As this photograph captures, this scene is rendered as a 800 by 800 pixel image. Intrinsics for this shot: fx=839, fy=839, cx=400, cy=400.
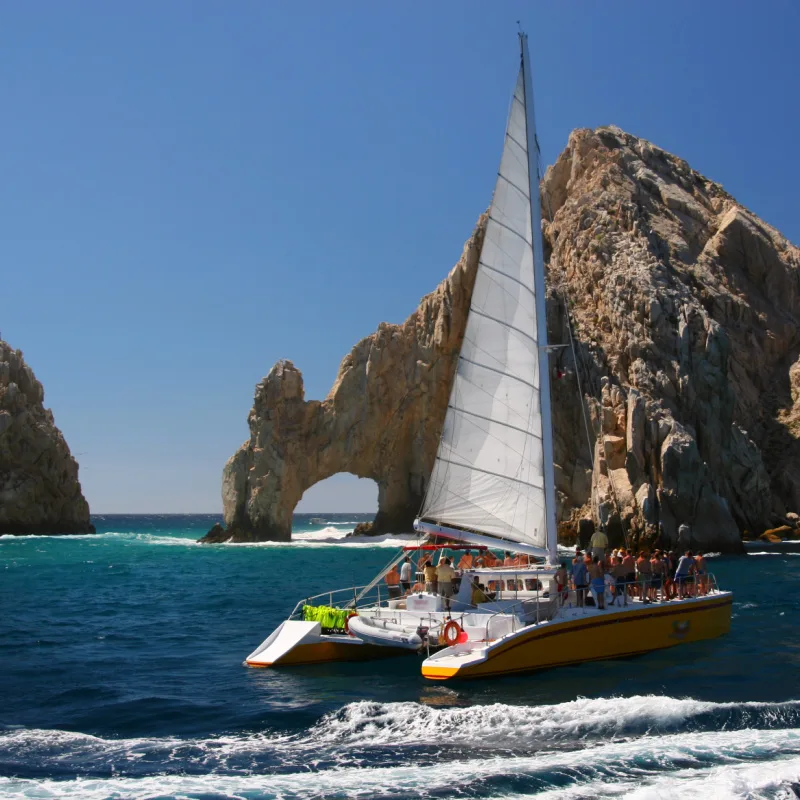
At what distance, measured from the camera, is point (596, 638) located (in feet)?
55.3

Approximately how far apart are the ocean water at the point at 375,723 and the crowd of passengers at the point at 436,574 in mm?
1682

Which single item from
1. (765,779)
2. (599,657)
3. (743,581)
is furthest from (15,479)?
(765,779)

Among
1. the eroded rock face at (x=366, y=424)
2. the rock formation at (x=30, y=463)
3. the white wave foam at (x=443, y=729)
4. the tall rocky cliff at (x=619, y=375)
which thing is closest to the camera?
the white wave foam at (x=443, y=729)

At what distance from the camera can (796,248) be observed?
83.2 meters

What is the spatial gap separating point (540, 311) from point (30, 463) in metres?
79.1

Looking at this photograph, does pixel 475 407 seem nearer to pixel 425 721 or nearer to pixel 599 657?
pixel 599 657

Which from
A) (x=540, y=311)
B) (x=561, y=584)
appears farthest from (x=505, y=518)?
(x=540, y=311)

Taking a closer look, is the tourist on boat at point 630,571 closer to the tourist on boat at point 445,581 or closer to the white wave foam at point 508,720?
the tourist on boat at point 445,581

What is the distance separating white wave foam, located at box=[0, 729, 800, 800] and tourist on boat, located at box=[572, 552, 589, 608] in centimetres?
692

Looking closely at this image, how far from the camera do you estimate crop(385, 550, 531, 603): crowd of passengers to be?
17.9 meters

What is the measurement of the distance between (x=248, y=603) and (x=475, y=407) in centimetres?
1381

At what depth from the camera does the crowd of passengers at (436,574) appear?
1792 cm

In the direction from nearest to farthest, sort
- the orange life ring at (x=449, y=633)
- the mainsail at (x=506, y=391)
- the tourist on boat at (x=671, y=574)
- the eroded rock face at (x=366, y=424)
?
the orange life ring at (x=449, y=633) → the mainsail at (x=506, y=391) → the tourist on boat at (x=671, y=574) → the eroded rock face at (x=366, y=424)

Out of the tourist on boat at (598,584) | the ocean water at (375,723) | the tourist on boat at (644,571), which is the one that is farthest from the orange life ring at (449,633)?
the tourist on boat at (644,571)
